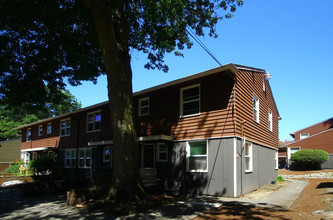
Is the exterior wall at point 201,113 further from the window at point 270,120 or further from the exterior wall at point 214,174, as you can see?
the window at point 270,120

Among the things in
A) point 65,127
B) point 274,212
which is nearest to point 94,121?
point 65,127

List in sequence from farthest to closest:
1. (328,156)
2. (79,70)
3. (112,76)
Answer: (328,156)
(79,70)
(112,76)

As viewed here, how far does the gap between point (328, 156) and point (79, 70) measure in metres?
27.6

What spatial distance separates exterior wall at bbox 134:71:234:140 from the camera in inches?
460

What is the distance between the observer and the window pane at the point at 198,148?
12.2 metres

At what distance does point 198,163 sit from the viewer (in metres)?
12.2

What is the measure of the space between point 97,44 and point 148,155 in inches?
275

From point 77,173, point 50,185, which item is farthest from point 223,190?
point 77,173

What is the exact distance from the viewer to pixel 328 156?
2789 cm

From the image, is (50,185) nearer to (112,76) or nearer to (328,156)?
(112,76)

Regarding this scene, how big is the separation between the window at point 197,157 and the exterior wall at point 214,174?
0.21 m

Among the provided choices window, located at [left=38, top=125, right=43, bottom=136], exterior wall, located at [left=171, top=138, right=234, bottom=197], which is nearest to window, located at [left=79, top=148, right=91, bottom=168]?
window, located at [left=38, top=125, right=43, bottom=136]

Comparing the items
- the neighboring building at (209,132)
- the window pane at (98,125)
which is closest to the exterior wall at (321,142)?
the neighboring building at (209,132)

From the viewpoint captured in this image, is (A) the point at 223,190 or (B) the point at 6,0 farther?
(A) the point at 223,190
